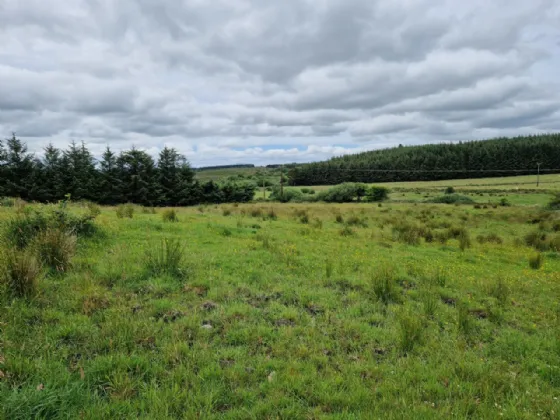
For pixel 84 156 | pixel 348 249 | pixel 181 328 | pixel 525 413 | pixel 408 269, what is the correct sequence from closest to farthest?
pixel 525 413
pixel 181 328
pixel 408 269
pixel 348 249
pixel 84 156

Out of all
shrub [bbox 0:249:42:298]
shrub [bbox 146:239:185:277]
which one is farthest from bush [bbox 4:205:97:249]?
shrub [bbox 146:239:185:277]

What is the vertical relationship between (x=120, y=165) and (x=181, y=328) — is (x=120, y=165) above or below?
above

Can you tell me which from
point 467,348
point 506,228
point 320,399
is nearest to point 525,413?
point 467,348

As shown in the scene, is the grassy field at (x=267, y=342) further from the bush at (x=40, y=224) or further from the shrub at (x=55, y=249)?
the bush at (x=40, y=224)

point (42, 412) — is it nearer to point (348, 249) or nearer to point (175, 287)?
point (175, 287)

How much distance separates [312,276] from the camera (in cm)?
784

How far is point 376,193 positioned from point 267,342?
6300 centimetres

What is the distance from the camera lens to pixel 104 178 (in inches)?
1881

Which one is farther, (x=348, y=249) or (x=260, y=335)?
(x=348, y=249)

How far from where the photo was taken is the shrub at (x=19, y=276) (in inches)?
199

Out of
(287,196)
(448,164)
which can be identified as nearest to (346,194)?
(287,196)

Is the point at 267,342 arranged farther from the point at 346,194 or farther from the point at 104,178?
the point at 346,194

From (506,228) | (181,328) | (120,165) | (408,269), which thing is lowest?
(506,228)

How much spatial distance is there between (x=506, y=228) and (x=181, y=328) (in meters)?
25.8
